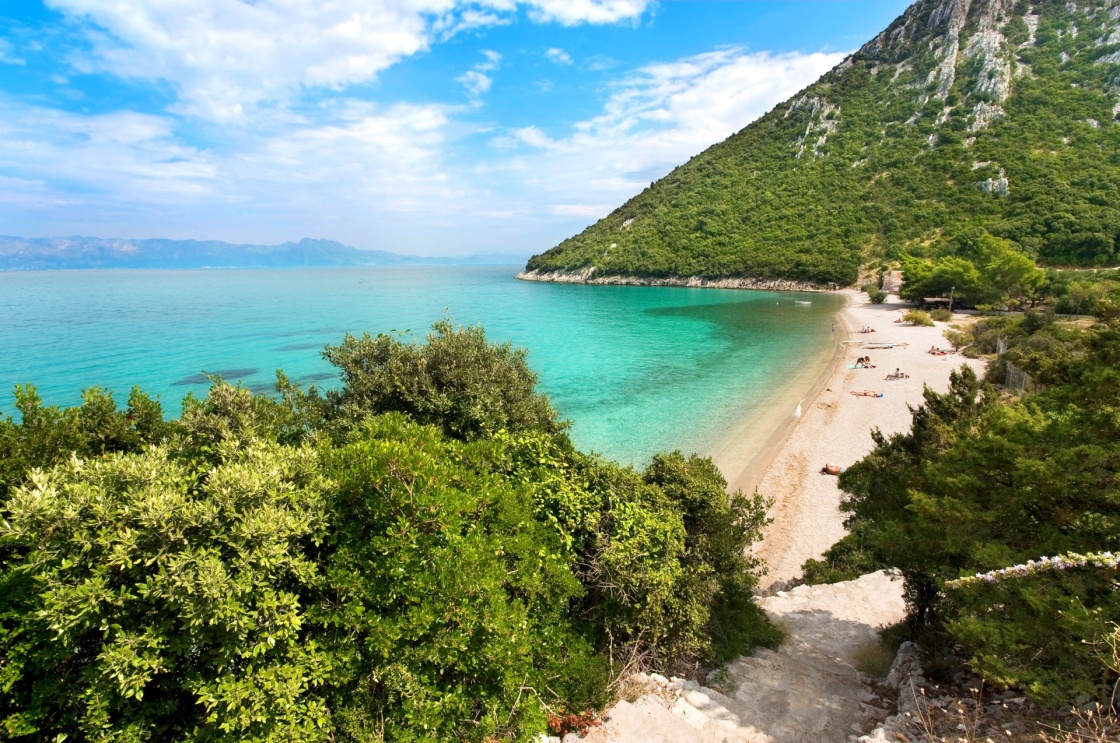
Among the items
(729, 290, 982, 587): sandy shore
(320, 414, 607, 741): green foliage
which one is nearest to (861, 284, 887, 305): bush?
(729, 290, 982, 587): sandy shore

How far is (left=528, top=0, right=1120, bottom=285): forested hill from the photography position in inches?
3322

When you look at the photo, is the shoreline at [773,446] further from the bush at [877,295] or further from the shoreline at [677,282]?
the shoreline at [677,282]

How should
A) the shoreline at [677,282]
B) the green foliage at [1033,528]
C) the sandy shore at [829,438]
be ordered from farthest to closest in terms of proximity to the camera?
the shoreline at [677,282] → the sandy shore at [829,438] → the green foliage at [1033,528]

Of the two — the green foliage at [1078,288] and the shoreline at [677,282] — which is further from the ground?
the shoreline at [677,282]

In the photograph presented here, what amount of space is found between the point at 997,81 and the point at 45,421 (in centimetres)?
15584

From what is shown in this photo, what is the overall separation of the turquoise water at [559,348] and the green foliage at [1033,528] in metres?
15.8

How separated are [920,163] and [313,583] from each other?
13831 cm

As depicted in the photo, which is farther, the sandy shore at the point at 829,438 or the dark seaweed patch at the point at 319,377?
the dark seaweed patch at the point at 319,377

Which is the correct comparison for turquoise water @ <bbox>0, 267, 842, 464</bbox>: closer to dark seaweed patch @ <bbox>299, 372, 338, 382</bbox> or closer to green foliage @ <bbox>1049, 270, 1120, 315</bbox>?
dark seaweed patch @ <bbox>299, 372, 338, 382</bbox>

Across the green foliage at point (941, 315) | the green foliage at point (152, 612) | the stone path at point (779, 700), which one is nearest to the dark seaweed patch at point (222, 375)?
the green foliage at point (152, 612)

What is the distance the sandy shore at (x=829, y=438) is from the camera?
17.6 meters

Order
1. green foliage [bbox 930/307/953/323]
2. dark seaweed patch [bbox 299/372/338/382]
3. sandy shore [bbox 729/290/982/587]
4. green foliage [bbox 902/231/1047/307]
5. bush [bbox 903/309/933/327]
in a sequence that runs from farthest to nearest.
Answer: green foliage [bbox 930/307/953/323] → green foliage [bbox 902/231/1047/307] → bush [bbox 903/309/933/327] → dark seaweed patch [bbox 299/372/338/382] → sandy shore [bbox 729/290/982/587]

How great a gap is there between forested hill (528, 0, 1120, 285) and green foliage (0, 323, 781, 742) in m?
96.4

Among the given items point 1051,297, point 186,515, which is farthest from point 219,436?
point 1051,297
